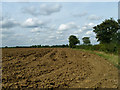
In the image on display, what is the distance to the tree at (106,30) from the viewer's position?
2982 cm

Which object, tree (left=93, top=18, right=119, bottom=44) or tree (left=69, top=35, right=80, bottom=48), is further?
tree (left=69, top=35, right=80, bottom=48)

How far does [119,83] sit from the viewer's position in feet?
16.5

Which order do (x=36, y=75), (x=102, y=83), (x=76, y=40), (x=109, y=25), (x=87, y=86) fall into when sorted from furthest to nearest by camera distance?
(x=76, y=40) < (x=109, y=25) < (x=36, y=75) < (x=102, y=83) < (x=87, y=86)

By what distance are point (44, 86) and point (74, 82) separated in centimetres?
117

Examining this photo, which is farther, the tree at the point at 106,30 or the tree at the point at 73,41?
the tree at the point at 73,41

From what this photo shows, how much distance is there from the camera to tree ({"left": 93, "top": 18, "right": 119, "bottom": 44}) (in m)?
29.8

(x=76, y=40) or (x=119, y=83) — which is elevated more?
(x=76, y=40)

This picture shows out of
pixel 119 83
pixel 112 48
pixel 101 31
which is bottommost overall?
pixel 119 83

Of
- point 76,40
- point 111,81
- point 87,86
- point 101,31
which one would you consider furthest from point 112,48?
point 76,40

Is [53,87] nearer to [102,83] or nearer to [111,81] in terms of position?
[102,83]

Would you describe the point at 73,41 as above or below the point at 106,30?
below

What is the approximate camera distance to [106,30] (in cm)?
3080

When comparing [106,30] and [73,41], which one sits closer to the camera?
[106,30]

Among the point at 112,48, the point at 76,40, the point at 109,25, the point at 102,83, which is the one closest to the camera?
the point at 102,83
